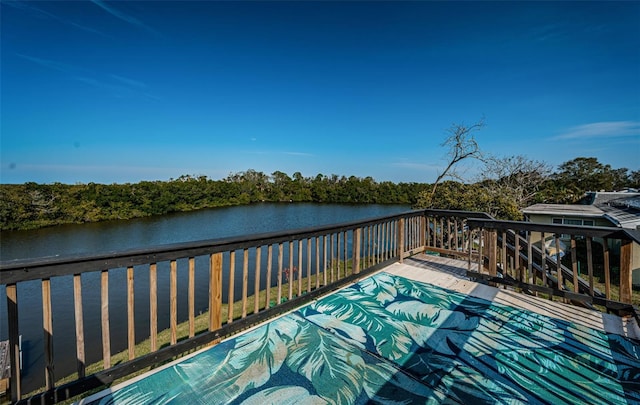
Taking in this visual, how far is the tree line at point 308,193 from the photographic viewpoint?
28.4ft

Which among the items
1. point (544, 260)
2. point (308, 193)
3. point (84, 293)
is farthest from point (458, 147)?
point (308, 193)

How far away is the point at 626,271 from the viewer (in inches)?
95.0

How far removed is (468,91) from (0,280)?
40.7 ft

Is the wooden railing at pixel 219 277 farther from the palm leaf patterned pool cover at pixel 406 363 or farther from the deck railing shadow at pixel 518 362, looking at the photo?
the deck railing shadow at pixel 518 362

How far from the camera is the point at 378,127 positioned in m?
16.4

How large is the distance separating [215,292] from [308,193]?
40.7 meters

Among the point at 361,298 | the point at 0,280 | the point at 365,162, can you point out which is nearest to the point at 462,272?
the point at 361,298

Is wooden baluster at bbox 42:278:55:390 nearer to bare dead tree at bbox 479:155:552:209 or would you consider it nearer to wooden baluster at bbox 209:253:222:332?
wooden baluster at bbox 209:253:222:332

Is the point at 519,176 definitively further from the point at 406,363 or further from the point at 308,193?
the point at 308,193

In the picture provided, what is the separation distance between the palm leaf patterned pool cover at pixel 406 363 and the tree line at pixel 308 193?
635cm

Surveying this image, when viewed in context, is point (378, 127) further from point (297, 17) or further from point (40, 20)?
point (40, 20)

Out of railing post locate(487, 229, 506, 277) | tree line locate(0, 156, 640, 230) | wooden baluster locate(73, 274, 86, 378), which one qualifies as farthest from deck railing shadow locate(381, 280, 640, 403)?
tree line locate(0, 156, 640, 230)

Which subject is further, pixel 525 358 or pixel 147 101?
pixel 147 101

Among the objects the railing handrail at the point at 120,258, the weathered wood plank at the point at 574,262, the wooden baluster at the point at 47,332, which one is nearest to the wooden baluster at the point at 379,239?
the railing handrail at the point at 120,258
